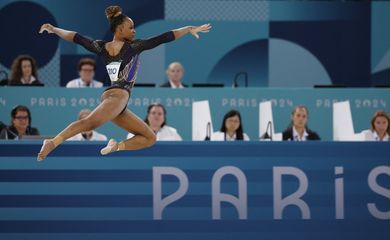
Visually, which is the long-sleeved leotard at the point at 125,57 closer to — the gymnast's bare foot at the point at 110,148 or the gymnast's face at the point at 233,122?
the gymnast's bare foot at the point at 110,148

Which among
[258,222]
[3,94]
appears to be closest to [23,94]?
[3,94]

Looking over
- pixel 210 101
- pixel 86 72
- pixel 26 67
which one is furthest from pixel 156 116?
pixel 26 67

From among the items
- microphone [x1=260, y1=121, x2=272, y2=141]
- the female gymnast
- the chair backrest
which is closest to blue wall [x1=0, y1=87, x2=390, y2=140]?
the chair backrest

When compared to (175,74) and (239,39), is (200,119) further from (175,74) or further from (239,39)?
(239,39)

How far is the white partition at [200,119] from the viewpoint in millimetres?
11875

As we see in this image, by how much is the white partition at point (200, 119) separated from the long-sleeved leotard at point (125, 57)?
475cm

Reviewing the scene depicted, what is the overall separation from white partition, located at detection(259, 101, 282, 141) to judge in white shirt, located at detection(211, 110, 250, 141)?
0.76 metres

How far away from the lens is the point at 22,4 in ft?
47.8

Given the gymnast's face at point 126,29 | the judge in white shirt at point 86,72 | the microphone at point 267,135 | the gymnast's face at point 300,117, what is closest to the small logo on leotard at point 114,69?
the gymnast's face at point 126,29

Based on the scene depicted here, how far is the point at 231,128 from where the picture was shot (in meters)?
11.1

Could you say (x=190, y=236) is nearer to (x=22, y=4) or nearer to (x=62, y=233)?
(x=62, y=233)

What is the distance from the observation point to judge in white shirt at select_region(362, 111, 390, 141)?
37.1ft

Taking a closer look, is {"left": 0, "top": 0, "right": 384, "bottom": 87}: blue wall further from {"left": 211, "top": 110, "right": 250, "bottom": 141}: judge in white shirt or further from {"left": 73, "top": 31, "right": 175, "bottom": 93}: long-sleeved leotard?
{"left": 73, "top": 31, "right": 175, "bottom": 93}: long-sleeved leotard

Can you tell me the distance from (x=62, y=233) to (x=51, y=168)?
58cm
